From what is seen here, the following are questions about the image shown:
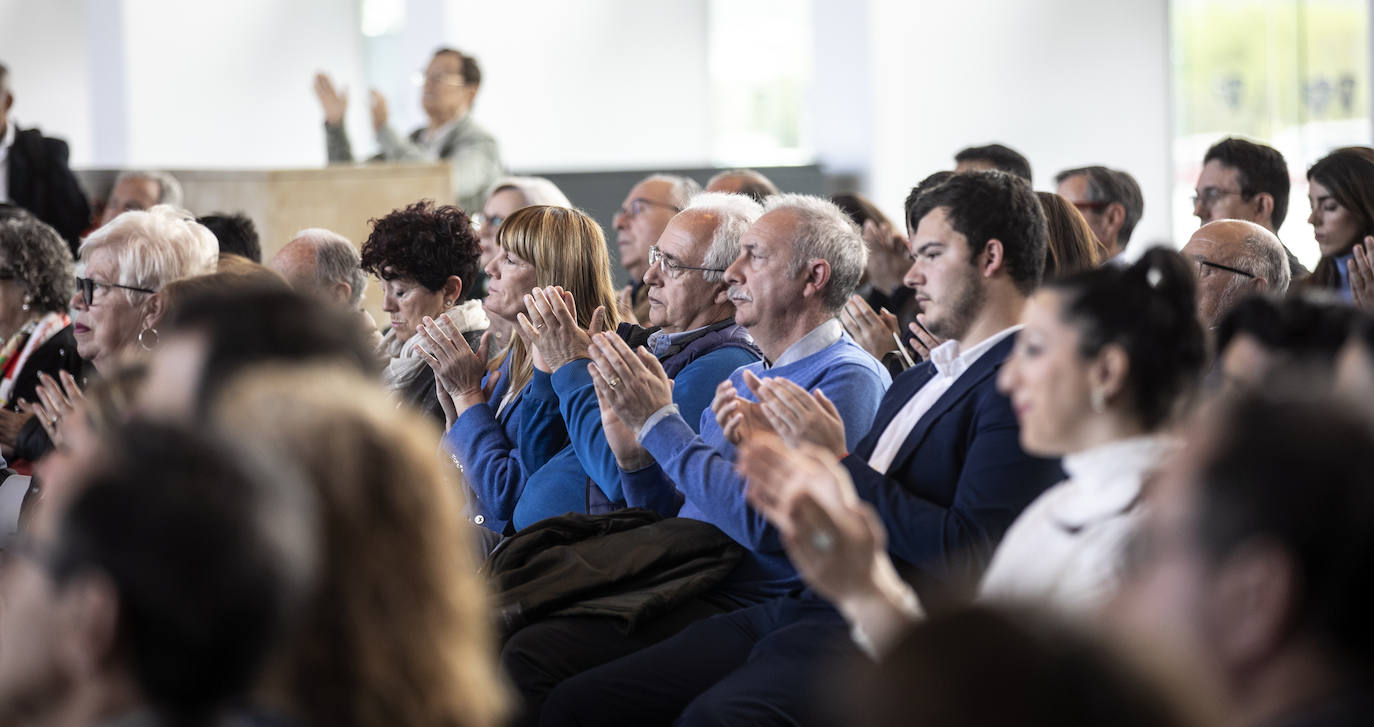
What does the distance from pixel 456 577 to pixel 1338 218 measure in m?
3.28

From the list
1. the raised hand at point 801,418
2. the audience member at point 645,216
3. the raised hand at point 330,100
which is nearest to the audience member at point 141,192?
the raised hand at point 330,100

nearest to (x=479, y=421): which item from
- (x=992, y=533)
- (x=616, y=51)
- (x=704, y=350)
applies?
(x=704, y=350)

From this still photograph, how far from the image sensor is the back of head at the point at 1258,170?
434cm

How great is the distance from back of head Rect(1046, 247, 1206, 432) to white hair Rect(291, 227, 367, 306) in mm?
2543

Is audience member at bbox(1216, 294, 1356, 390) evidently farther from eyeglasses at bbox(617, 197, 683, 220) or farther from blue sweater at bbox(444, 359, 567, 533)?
eyeglasses at bbox(617, 197, 683, 220)

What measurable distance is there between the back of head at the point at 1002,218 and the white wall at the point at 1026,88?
215 inches

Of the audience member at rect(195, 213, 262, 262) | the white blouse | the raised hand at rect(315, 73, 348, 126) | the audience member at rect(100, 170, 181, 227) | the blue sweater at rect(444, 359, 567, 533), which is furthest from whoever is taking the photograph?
the raised hand at rect(315, 73, 348, 126)

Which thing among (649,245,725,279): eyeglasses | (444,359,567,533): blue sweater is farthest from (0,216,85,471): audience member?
(649,245,725,279): eyeglasses

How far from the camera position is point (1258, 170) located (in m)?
4.33

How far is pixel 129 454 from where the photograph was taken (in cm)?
105

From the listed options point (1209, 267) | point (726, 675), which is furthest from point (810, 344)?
point (1209, 267)

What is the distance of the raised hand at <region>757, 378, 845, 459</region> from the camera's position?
2172 millimetres

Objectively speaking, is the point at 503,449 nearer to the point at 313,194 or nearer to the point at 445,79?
the point at 313,194

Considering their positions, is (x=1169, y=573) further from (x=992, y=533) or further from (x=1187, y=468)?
(x=992, y=533)
